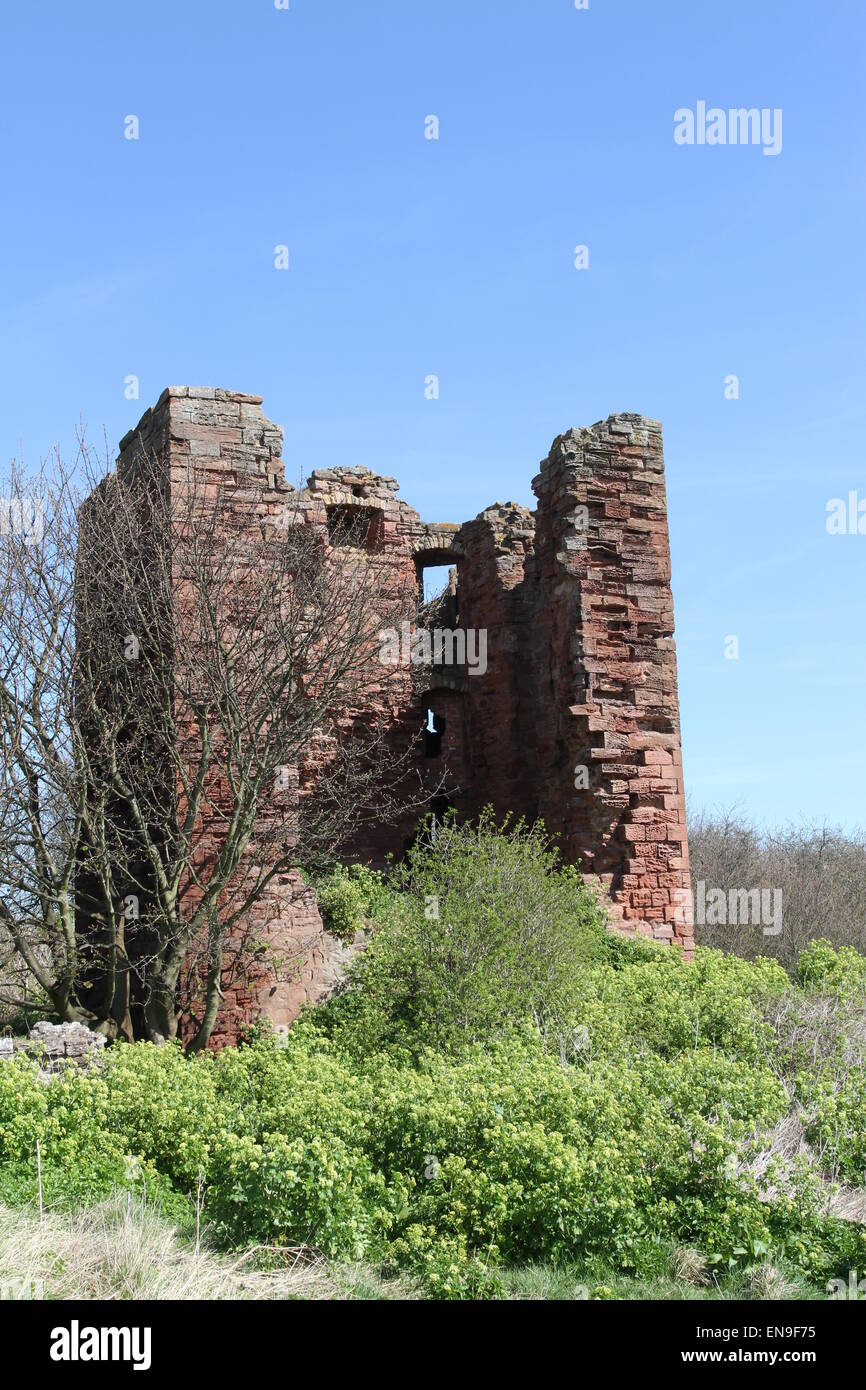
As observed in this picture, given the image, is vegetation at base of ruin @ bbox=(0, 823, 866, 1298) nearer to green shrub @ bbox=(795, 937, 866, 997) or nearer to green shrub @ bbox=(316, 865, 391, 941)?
green shrub @ bbox=(795, 937, 866, 997)

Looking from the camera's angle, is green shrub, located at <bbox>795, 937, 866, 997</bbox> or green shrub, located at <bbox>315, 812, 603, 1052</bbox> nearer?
green shrub, located at <bbox>315, 812, 603, 1052</bbox>

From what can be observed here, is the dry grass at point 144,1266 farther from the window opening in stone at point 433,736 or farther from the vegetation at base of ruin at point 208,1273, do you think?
the window opening in stone at point 433,736

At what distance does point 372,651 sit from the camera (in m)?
13.2

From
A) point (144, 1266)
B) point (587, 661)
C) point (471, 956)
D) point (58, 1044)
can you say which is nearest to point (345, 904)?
point (471, 956)

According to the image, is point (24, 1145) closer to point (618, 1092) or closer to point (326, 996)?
→ point (618, 1092)

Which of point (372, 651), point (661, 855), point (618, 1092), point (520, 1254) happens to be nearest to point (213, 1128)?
point (520, 1254)

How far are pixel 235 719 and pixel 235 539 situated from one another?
5.84ft

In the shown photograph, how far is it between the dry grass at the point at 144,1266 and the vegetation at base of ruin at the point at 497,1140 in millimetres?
196

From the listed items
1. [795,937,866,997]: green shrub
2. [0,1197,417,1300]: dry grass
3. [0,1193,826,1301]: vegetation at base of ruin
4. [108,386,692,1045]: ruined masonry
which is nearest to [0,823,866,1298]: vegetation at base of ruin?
[0,1193,826,1301]: vegetation at base of ruin

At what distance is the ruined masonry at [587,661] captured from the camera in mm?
13156

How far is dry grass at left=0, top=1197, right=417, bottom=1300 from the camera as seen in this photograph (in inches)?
242

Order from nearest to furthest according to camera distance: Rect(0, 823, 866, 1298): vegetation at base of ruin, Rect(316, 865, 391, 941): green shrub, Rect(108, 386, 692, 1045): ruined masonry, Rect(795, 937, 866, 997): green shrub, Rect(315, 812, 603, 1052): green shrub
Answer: Rect(0, 823, 866, 1298): vegetation at base of ruin
Rect(315, 812, 603, 1052): green shrub
Rect(108, 386, 692, 1045): ruined masonry
Rect(795, 937, 866, 997): green shrub
Rect(316, 865, 391, 941): green shrub

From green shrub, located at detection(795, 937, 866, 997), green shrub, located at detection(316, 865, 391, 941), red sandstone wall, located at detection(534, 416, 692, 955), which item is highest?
red sandstone wall, located at detection(534, 416, 692, 955)

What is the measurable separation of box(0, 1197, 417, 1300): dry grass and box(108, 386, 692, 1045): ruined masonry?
234 inches
